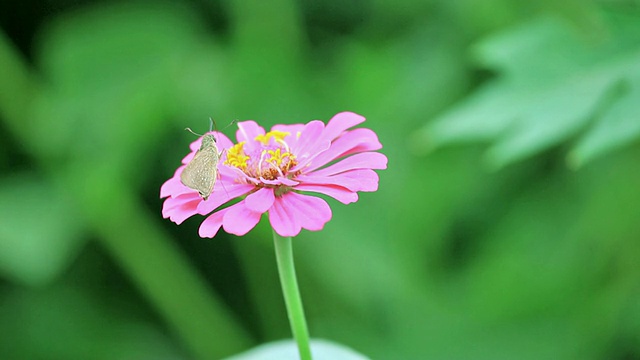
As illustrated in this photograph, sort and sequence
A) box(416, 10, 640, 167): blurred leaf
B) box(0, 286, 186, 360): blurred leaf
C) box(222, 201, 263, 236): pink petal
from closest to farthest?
box(222, 201, 263, 236): pink petal, box(416, 10, 640, 167): blurred leaf, box(0, 286, 186, 360): blurred leaf

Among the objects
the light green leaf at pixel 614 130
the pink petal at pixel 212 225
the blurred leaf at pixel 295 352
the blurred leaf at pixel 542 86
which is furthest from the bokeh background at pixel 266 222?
the pink petal at pixel 212 225

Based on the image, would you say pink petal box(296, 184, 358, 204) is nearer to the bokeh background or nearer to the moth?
the moth

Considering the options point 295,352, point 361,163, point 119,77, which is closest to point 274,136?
point 361,163

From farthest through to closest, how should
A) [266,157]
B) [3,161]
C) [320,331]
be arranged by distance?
[3,161] → [320,331] → [266,157]

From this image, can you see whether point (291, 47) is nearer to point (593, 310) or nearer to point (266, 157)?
point (593, 310)

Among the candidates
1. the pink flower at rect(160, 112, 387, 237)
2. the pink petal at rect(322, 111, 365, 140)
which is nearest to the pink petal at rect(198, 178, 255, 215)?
the pink flower at rect(160, 112, 387, 237)

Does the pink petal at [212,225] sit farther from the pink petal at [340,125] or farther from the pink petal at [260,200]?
the pink petal at [340,125]

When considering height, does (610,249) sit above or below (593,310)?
above

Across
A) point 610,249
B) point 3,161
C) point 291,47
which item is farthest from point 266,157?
point 3,161
